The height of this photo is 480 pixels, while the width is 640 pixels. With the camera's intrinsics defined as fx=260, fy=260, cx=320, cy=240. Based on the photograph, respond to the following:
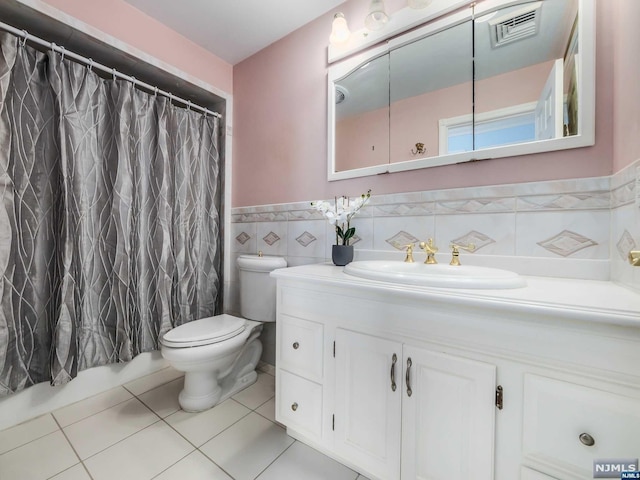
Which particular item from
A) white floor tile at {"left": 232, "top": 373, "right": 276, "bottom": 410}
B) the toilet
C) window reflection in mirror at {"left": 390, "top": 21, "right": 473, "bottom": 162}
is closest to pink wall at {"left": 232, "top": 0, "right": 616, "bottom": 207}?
window reflection in mirror at {"left": 390, "top": 21, "right": 473, "bottom": 162}

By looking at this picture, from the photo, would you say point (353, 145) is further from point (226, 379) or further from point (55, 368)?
point (55, 368)

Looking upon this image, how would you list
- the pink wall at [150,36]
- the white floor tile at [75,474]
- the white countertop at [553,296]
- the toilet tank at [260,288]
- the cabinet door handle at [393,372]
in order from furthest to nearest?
the toilet tank at [260,288]
the pink wall at [150,36]
the white floor tile at [75,474]
the cabinet door handle at [393,372]
the white countertop at [553,296]

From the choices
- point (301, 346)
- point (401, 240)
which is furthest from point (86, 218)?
point (401, 240)

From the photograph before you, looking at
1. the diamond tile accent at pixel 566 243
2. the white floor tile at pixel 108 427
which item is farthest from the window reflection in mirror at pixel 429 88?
the white floor tile at pixel 108 427

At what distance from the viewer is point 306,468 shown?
3.47 ft

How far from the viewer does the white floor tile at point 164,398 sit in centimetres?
140

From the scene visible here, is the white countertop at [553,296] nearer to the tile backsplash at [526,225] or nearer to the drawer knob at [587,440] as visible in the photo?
the tile backsplash at [526,225]

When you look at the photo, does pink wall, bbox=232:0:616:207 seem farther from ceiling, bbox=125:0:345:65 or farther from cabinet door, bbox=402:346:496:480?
cabinet door, bbox=402:346:496:480

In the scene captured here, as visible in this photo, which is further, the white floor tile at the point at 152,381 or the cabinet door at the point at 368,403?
the white floor tile at the point at 152,381

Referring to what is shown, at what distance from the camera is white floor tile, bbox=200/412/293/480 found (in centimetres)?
106

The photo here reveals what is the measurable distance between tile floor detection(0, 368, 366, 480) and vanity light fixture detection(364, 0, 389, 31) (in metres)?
2.05

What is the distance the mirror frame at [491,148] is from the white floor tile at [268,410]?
52.7 inches

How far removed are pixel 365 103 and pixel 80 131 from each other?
157cm

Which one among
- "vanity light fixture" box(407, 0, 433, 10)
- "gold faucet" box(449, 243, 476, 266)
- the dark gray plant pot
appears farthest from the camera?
the dark gray plant pot
